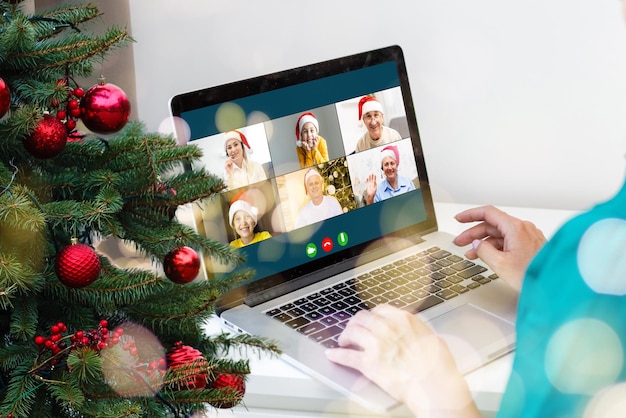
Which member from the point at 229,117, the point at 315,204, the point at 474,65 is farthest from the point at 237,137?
the point at 474,65

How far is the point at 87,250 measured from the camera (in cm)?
65

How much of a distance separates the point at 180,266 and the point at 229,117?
1.17 ft

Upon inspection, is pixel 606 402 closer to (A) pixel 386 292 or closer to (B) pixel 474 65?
(A) pixel 386 292

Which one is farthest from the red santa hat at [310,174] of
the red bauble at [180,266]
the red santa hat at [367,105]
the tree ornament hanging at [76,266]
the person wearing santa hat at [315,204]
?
the tree ornament hanging at [76,266]

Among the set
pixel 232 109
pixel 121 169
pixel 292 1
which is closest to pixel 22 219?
pixel 121 169

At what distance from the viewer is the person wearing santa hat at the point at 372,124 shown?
1.15 metres

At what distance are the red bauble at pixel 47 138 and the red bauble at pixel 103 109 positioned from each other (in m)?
0.03

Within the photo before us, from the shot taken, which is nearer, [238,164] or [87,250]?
[87,250]

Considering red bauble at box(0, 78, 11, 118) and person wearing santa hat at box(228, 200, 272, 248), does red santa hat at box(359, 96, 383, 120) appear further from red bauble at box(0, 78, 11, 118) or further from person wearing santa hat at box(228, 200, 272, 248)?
red bauble at box(0, 78, 11, 118)

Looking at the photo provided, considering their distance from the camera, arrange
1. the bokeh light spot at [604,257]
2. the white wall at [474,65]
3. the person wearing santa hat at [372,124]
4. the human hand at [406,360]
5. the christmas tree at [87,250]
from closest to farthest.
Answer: the bokeh light spot at [604,257] < the christmas tree at [87,250] < the human hand at [406,360] < the person wearing santa hat at [372,124] < the white wall at [474,65]

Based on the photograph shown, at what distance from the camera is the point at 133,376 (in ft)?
2.21

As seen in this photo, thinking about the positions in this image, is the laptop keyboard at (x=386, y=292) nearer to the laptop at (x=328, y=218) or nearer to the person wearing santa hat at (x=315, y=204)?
the laptop at (x=328, y=218)

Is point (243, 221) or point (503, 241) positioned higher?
point (243, 221)

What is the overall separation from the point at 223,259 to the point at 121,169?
157mm
